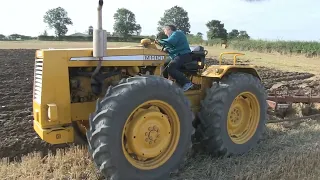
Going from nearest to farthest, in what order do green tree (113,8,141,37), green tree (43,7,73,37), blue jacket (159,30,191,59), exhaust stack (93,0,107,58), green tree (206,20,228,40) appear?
exhaust stack (93,0,107,58) < blue jacket (159,30,191,59) < green tree (206,20,228,40) < green tree (113,8,141,37) < green tree (43,7,73,37)

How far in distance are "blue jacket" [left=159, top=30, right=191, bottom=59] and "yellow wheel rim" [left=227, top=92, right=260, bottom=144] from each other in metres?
1.05

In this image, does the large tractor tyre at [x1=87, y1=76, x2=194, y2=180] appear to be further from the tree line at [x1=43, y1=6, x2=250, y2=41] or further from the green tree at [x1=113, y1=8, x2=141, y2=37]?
the green tree at [x1=113, y1=8, x2=141, y2=37]

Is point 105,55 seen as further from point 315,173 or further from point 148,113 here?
point 315,173

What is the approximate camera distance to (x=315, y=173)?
4.95 m

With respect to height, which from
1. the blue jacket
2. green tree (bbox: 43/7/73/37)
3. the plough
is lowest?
the plough

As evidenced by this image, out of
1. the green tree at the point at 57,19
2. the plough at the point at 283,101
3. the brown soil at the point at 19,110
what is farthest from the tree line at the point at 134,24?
the plough at the point at 283,101

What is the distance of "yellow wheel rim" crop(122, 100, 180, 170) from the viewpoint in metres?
4.46

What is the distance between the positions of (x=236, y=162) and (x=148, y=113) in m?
1.61

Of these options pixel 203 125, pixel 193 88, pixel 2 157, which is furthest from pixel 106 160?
pixel 2 157

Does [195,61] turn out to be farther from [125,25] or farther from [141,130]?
[125,25]

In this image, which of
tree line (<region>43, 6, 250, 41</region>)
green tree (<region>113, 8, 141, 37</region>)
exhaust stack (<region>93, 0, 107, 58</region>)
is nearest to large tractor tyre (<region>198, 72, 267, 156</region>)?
exhaust stack (<region>93, 0, 107, 58</region>)

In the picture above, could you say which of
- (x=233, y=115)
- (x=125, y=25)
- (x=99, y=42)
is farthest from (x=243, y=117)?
(x=125, y=25)

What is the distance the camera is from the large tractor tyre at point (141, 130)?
4.13m

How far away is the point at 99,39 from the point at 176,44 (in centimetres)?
151
